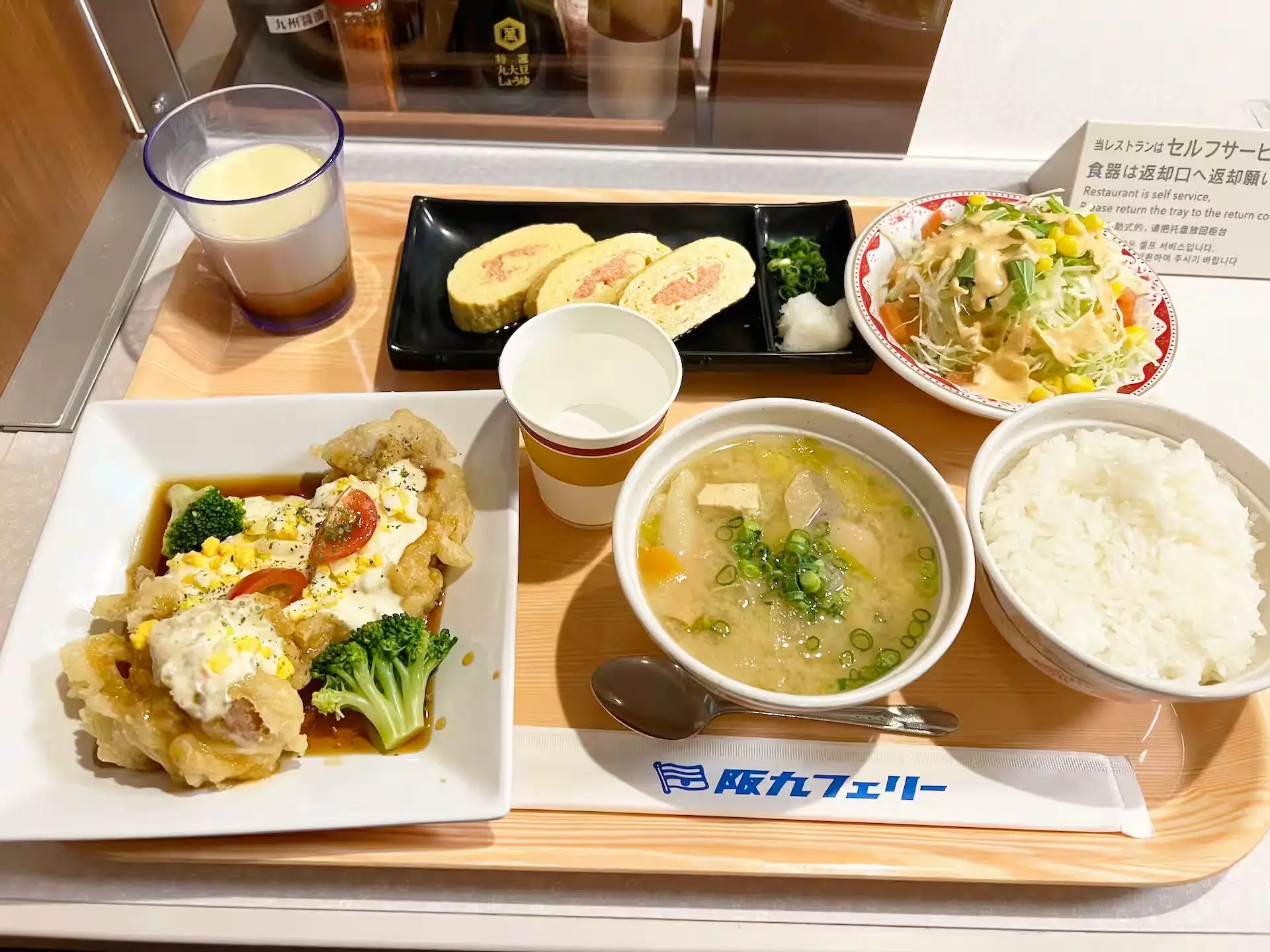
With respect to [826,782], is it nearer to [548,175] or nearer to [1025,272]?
[1025,272]

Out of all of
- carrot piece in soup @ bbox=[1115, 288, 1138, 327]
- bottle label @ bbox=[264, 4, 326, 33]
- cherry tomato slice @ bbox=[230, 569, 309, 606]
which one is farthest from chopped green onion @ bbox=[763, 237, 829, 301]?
bottle label @ bbox=[264, 4, 326, 33]

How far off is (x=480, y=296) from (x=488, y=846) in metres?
1.28

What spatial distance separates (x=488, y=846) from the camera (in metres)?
1.42

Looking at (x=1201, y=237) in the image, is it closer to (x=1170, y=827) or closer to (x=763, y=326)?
(x=763, y=326)

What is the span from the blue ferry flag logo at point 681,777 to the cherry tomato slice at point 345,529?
69 centimetres

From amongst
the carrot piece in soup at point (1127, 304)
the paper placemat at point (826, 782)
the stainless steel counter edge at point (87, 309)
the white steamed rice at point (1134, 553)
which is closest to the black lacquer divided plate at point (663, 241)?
the white steamed rice at point (1134, 553)

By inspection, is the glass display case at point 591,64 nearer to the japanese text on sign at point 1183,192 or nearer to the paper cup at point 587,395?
the japanese text on sign at point 1183,192

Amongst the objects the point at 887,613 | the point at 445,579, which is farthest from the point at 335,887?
the point at 887,613

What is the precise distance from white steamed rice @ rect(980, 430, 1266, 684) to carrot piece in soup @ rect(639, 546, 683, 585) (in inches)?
23.2

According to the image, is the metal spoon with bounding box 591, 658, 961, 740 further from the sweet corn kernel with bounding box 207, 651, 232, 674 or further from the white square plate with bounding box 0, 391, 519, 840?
the sweet corn kernel with bounding box 207, 651, 232, 674

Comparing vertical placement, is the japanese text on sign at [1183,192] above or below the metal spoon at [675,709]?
above

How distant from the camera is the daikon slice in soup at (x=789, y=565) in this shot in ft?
4.55

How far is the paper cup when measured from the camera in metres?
1.58

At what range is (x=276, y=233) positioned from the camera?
1968 mm
